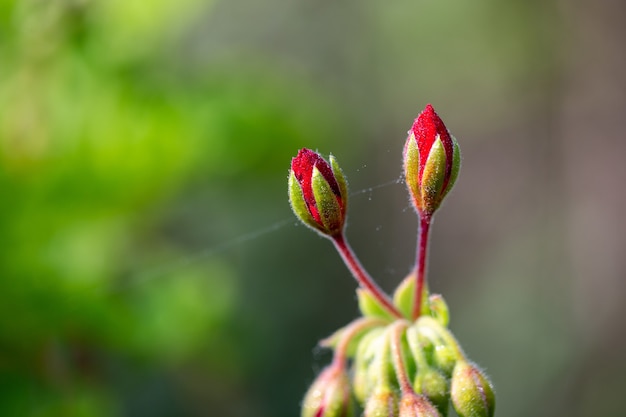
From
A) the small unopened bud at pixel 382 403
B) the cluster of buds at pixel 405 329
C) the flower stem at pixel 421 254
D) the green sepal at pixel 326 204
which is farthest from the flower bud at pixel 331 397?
the green sepal at pixel 326 204

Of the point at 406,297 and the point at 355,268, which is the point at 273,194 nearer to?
the point at 406,297

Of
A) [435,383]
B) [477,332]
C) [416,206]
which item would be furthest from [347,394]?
[477,332]

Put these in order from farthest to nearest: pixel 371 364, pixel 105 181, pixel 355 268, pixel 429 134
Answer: pixel 105 181
pixel 371 364
pixel 355 268
pixel 429 134

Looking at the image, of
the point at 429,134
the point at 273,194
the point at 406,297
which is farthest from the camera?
the point at 273,194

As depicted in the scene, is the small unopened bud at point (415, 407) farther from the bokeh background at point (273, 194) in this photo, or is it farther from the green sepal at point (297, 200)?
the bokeh background at point (273, 194)

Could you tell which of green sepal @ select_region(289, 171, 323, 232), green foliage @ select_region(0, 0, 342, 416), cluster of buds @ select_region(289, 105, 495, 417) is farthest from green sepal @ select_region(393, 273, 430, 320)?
green foliage @ select_region(0, 0, 342, 416)

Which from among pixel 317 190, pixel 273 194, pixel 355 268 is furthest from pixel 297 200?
pixel 273 194

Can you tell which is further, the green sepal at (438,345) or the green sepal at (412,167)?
the green sepal at (438,345)

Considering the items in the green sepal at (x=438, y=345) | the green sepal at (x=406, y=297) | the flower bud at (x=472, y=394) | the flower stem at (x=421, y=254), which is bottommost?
A: the flower bud at (x=472, y=394)
